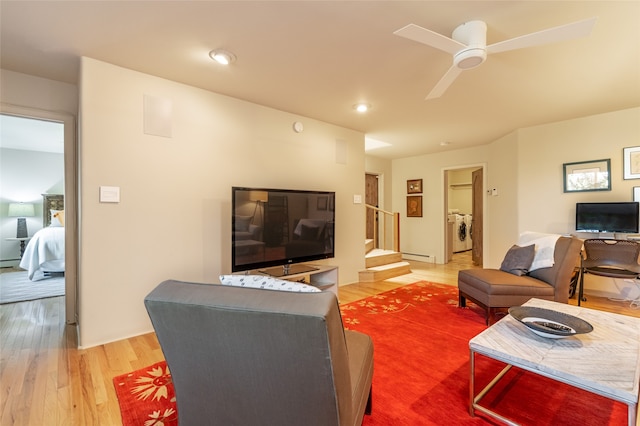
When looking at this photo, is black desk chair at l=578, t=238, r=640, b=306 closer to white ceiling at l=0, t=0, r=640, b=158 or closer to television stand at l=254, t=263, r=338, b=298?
white ceiling at l=0, t=0, r=640, b=158

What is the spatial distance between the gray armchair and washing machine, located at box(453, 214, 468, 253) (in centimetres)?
708

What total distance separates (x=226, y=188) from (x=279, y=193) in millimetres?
576

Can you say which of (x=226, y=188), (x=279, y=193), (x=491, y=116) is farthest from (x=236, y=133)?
(x=491, y=116)

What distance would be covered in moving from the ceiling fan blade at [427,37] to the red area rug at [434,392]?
2.15m

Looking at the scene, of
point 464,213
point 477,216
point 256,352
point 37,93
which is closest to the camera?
point 256,352

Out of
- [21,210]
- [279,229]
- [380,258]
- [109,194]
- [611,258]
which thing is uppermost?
[109,194]

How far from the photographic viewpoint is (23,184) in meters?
5.83

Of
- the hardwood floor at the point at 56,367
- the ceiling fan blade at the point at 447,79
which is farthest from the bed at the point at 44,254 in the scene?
the ceiling fan blade at the point at 447,79

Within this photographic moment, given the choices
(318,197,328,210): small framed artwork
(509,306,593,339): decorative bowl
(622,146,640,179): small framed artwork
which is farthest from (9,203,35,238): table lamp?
(622,146,640,179): small framed artwork

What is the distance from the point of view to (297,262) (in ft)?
11.2

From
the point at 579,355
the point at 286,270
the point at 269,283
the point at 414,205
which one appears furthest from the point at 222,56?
the point at 414,205

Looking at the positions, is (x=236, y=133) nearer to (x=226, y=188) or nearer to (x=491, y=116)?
(x=226, y=188)

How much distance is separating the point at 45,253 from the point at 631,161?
8.30 m

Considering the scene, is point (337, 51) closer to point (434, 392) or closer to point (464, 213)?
point (434, 392)
